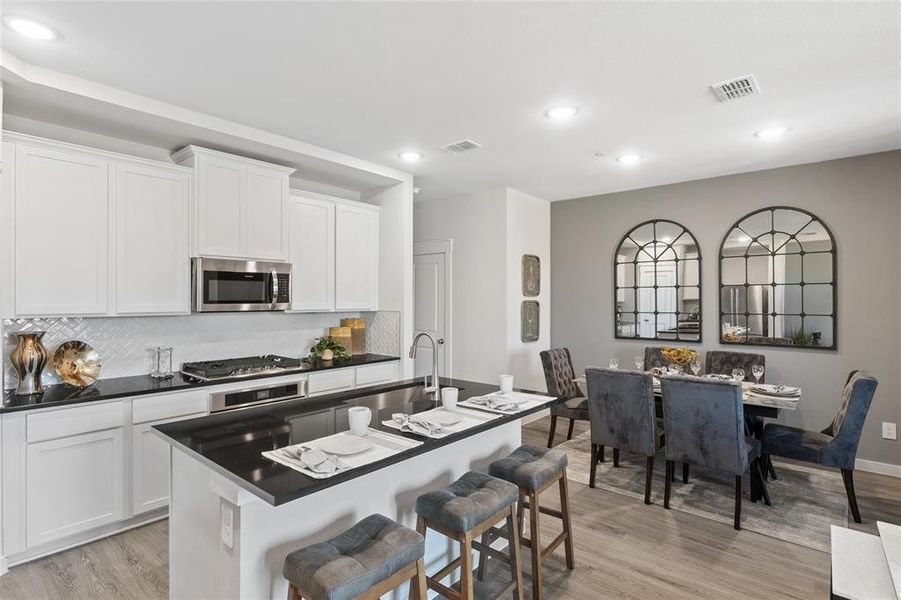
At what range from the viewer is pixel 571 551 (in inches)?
101

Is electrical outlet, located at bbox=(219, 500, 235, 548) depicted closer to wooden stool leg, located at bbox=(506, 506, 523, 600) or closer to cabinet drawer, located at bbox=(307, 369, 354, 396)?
wooden stool leg, located at bbox=(506, 506, 523, 600)

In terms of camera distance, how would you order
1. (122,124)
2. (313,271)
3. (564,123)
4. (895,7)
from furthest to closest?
(313,271) → (564,123) → (122,124) → (895,7)

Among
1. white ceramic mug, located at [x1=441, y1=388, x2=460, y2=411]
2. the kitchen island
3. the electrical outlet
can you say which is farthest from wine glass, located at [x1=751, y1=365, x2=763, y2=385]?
the electrical outlet

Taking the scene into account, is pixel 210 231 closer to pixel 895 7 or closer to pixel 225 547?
pixel 225 547

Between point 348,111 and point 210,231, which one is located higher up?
point 348,111

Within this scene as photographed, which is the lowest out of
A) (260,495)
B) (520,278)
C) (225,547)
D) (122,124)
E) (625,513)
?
(625,513)

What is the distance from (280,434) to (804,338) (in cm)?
462

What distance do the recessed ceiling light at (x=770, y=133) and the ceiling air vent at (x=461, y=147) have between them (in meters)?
2.08

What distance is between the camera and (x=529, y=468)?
2.37 m

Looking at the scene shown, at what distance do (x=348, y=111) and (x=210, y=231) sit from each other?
133 centimetres

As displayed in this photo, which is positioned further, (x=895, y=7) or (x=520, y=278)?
(x=520, y=278)

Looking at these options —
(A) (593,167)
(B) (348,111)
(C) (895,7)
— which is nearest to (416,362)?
(A) (593,167)

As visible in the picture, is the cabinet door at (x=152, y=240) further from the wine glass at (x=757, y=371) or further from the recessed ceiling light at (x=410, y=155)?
the wine glass at (x=757, y=371)

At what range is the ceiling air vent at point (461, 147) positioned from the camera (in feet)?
12.4
